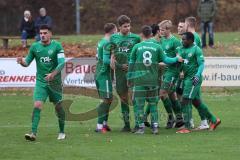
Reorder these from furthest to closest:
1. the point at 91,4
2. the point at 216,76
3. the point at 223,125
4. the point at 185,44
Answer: the point at 91,4 < the point at 216,76 < the point at 223,125 < the point at 185,44

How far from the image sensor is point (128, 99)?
50.8ft

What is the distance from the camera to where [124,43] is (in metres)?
15.2

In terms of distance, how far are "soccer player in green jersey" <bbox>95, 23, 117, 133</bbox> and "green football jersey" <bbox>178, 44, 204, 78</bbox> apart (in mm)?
1439

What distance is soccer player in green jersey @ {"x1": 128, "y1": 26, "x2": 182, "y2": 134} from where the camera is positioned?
14627 millimetres

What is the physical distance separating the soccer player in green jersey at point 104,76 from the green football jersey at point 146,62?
71 centimetres

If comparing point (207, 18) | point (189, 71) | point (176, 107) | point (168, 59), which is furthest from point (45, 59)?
point (207, 18)

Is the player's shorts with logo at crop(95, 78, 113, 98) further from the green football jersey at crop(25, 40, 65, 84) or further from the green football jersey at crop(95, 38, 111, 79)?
the green football jersey at crop(25, 40, 65, 84)

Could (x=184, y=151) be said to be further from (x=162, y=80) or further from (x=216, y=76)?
(x=216, y=76)

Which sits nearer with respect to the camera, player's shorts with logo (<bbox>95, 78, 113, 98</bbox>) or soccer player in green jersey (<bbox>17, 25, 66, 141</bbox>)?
soccer player in green jersey (<bbox>17, 25, 66, 141</bbox>)

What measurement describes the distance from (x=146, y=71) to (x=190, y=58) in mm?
998

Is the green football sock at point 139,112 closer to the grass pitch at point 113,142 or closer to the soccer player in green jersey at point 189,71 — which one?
the grass pitch at point 113,142

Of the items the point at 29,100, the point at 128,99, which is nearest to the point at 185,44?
the point at 128,99

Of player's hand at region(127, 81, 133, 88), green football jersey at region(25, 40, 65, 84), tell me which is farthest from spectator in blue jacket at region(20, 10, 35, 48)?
green football jersey at region(25, 40, 65, 84)

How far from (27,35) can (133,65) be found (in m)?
16.1
